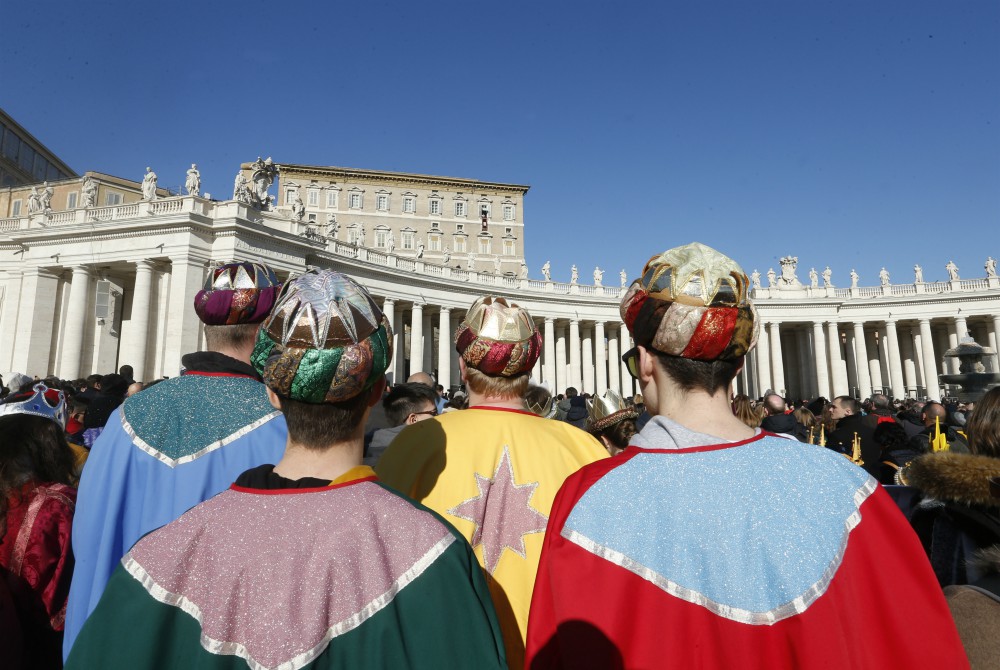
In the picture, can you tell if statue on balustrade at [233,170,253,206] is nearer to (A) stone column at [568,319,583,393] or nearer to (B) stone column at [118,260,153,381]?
(B) stone column at [118,260,153,381]

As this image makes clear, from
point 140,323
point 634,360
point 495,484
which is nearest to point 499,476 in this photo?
point 495,484

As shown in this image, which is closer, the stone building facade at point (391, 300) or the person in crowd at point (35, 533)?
the person in crowd at point (35, 533)

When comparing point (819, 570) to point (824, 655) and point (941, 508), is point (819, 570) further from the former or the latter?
point (941, 508)

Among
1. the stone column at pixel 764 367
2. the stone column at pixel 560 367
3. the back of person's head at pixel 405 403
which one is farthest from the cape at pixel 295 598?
the stone column at pixel 764 367

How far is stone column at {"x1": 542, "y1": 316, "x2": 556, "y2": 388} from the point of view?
5469 cm

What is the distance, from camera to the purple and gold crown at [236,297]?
375 cm

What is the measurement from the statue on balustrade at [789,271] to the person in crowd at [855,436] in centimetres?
5660

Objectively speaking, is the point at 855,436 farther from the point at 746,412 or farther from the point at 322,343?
the point at 322,343

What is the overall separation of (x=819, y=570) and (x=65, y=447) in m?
4.65

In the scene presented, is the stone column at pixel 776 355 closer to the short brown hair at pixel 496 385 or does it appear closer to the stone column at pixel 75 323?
the stone column at pixel 75 323

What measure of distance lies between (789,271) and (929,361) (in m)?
15.3

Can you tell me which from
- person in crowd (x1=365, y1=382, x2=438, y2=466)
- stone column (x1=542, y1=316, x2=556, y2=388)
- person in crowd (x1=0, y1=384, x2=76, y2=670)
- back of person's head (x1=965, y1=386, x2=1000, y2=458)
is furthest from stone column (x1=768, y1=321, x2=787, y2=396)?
person in crowd (x1=0, y1=384, x2=76, y2=670)

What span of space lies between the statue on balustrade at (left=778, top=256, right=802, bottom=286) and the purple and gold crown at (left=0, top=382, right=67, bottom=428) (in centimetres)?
6654

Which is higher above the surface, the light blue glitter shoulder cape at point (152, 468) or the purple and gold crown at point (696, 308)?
the purple and gold crown at point (696, 308)
